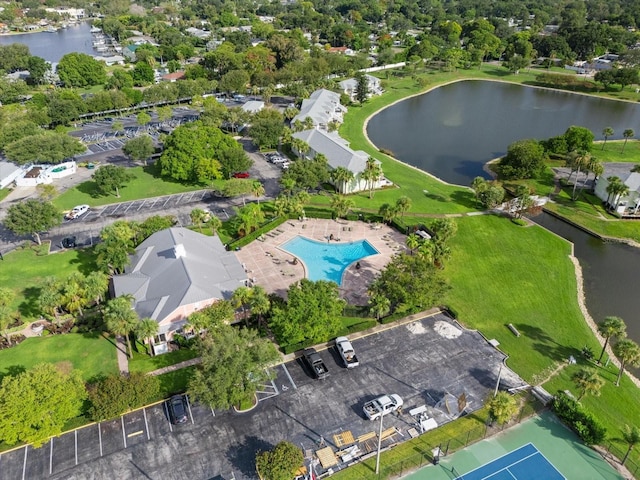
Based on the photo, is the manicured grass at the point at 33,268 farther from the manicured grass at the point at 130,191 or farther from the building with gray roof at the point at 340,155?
the building with gray roof at the point at 340,155

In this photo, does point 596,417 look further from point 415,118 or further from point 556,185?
point 415,118

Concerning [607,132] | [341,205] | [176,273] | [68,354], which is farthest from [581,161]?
[68,354]

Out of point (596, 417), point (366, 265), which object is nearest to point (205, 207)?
point (366, 265)

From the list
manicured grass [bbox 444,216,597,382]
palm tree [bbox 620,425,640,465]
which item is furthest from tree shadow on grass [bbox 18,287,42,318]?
palm tree [bbox 620,425,640,465]

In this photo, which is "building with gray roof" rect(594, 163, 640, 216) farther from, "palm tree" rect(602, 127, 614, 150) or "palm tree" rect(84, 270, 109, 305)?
"palm tree" rect(84, 270, 109, 305)

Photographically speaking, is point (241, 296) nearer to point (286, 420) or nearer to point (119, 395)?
point (286, 420)

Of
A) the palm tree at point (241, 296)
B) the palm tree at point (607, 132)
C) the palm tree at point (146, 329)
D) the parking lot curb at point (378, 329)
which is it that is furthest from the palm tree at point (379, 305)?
the palm tree at point (607, 132)
